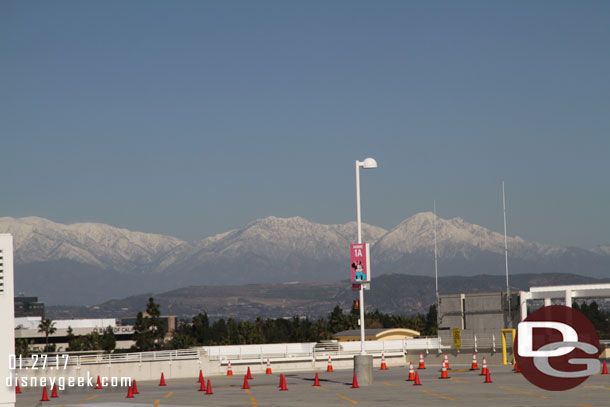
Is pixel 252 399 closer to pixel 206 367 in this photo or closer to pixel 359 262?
pixel 359 262

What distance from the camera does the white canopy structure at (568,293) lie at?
169ft

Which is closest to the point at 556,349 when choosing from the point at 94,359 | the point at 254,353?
the point at 254,353

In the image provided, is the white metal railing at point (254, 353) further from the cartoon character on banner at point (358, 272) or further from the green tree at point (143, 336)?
the green tree at point (143, 336)

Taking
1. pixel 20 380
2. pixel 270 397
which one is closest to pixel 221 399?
pixel 270 397

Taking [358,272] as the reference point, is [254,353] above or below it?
below

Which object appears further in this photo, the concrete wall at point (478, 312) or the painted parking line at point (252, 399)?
the concrete wall at point (478, 312)

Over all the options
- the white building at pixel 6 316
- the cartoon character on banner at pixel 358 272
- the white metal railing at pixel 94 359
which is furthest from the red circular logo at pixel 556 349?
the white building at pixel 6 316

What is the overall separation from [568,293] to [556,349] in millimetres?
7654

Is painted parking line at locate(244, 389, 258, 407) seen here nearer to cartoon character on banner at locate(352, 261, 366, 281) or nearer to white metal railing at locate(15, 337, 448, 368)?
cartoon character on banner at locate(352, 261, 366, 281)

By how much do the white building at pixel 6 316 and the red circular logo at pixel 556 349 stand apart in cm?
1838

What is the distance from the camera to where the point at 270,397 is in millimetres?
29406

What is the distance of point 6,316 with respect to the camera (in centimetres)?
1692

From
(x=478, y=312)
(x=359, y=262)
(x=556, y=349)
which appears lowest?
(x=556, y=349)

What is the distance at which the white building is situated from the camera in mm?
16750
